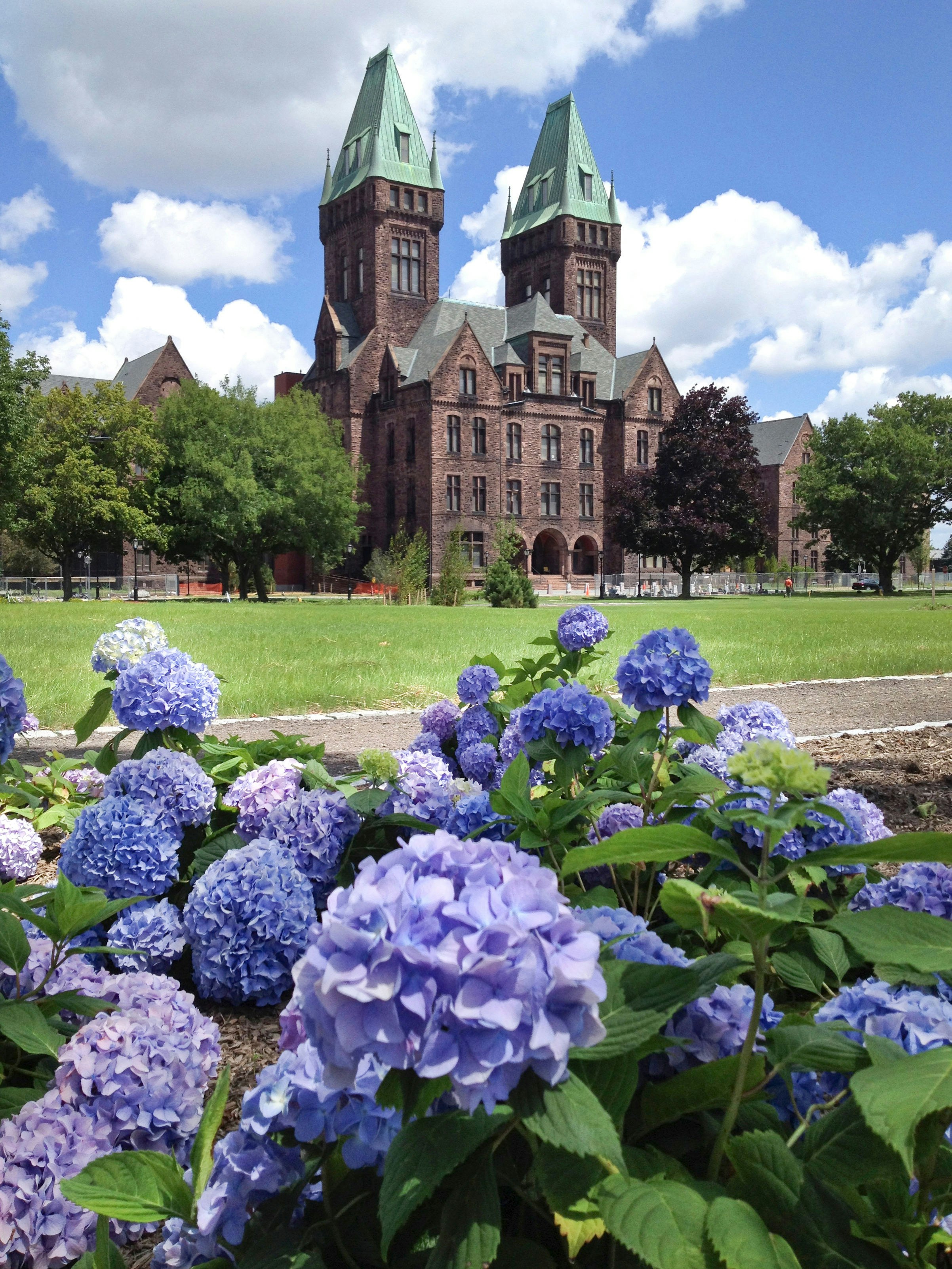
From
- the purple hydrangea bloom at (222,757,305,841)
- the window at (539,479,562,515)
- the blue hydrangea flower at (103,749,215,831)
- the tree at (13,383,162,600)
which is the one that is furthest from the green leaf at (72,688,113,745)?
the window at (539,479,562,515)

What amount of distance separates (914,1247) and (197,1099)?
1227 mm

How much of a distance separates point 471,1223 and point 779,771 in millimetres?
509

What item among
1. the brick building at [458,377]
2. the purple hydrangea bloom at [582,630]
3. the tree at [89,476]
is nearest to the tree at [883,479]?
the brick building at [458,377]

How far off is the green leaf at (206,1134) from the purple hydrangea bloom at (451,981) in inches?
17.4

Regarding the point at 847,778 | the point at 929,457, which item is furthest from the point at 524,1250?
the point at 929,457

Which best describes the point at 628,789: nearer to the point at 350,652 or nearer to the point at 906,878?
the point at 906,878

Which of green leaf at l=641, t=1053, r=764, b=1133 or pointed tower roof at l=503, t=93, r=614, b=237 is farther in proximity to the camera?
pointed tower roof at l=503, t=93, r=614, b=237

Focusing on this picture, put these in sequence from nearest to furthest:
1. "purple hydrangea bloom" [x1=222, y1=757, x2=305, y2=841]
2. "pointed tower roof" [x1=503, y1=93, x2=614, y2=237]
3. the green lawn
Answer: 1. "purple hydrangea bloom" [x1=222, y1=757, x2=305, y2=841]
2. the green lawn
3. "pointed tower roof" [x1=503, y1=93, x2=614, y2=237]

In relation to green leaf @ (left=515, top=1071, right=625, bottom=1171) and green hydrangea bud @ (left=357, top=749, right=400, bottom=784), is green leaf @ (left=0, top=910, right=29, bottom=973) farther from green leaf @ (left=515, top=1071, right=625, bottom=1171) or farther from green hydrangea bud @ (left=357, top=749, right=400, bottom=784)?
green leaf @ (left=515, top=1071, right=625, bottom=1171)

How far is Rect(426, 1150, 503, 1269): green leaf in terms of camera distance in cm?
82

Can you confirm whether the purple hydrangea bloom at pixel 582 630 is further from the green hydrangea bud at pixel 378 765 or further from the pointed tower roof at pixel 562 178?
the pointed tower roof at pixel 562 178

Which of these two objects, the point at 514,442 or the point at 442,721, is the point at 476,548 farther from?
the point at 442,721

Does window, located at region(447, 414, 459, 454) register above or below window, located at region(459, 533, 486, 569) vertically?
above

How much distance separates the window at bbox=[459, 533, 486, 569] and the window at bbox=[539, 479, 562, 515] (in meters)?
4.61
